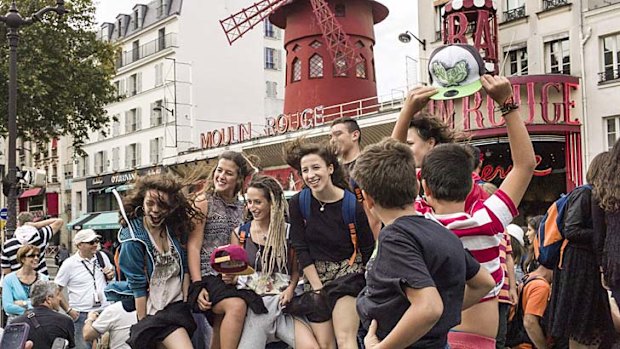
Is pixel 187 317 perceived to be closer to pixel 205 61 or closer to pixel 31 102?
pixel 31 102

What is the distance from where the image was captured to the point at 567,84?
20844mm

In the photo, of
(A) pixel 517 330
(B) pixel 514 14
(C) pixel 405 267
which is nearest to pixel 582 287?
(A) pixel 517 330

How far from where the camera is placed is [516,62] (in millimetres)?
22875

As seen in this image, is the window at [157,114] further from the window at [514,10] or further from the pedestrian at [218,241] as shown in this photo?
the pedestrian at [218,241]

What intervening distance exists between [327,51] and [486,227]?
29849 mm

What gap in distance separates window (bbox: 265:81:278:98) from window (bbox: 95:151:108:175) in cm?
1180

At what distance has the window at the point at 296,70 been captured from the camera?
111 feet

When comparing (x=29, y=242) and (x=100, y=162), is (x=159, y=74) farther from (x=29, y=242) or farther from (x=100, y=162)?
(x=29, y=242)

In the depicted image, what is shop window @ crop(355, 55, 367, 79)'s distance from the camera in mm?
33688

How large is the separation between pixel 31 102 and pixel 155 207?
22299mm

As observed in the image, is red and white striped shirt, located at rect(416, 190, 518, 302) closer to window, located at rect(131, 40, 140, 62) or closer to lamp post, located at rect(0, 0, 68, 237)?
lamp post, located at rect(0, 0, 68, 237)

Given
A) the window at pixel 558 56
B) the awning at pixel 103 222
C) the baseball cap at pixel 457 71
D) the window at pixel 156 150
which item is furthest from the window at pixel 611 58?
the awning at pixel 103 222

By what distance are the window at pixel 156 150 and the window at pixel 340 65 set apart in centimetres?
1483

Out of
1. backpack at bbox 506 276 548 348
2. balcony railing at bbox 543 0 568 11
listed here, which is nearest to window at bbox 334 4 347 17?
balcony railing at bbox 543 0 568 11
